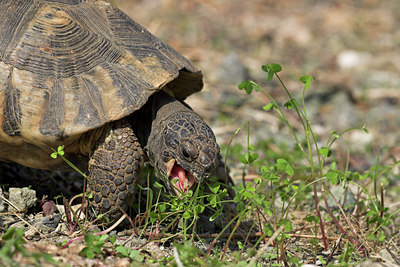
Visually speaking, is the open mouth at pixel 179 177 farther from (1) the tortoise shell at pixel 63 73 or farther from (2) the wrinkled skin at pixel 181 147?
(1) the tortoise shell at pixel 63 73

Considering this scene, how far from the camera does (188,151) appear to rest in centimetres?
316

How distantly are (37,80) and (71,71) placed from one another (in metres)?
0.24

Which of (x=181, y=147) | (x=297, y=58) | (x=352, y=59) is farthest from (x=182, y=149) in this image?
(x=352, y=59)

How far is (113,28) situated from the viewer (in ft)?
12.3

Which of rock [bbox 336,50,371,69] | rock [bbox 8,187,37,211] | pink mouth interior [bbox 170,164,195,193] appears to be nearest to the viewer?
pink mouth interior [bbox 170,164,195,193]

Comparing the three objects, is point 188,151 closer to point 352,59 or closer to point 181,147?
point 181,147

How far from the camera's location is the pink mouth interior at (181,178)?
325cm

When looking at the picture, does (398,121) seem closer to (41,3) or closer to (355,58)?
(355,58)

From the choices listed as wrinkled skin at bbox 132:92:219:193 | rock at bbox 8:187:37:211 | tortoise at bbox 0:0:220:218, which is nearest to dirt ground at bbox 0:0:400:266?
wrinkled skin at bbox 132:92:219:193

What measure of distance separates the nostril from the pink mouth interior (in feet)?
0.55

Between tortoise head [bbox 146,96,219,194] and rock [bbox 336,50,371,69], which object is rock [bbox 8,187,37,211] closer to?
tortoise head [bbox 146,96,219,194]

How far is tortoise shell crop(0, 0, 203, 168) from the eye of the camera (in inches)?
129

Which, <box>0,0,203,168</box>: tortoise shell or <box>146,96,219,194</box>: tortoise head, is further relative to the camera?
<box>0,0,203,168</box>: tortoise shell

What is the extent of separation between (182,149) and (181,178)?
9.5 inches
